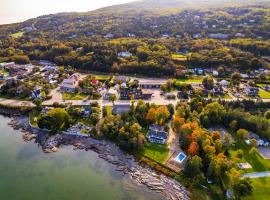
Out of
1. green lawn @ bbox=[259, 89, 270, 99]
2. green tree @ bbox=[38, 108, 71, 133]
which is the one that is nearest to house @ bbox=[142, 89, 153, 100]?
green tree @ bbox=[38, 108, 71, 133]

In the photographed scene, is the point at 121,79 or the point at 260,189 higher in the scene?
the point at 121,79

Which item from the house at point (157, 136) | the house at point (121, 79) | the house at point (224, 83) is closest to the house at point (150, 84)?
the house at point (121, 79)

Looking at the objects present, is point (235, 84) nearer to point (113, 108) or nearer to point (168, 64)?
point (168, 64)

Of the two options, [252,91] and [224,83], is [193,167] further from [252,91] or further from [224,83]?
[224,83]

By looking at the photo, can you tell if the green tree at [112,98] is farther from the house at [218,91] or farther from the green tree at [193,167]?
the green tree at [193,167]

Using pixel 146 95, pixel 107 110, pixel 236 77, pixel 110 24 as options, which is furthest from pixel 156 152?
pixel 110 24
